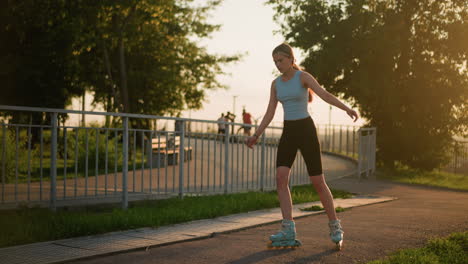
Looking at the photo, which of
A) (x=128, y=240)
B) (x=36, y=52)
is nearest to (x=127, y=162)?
(x=128, y=240)

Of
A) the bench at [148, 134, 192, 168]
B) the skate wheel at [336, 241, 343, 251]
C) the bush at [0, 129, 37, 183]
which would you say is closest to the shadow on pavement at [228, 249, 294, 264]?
the skate wheel at [336, 241, 343, 251]

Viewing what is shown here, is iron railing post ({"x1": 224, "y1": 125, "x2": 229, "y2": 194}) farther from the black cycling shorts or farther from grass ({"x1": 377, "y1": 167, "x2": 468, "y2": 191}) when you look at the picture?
grass ({"x1": 377, "y1": 167, "x2": 468, "y2": 191})

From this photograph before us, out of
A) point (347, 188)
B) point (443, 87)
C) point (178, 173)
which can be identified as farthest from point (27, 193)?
point (443, 87)

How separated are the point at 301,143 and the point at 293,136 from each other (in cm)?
10

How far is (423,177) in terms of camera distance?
2053 centimetres

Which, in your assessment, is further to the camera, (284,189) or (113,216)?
(113,216)

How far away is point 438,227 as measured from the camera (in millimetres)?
7555

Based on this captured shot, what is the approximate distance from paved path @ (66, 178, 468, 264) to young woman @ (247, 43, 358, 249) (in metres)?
0.23

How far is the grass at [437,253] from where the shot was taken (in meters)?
5.14

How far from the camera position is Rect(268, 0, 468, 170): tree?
2019 cm

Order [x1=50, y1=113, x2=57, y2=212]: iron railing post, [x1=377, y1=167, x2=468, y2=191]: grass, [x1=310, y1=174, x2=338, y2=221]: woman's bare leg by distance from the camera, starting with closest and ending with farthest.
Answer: [x1=310, y1=174, x2=338, y2=221]: woman's bare leg < [x1=50, y1=113, x2=57, y2=212]: iron railing post < [x1=377, y1=167, x2=468, y2=191]: grass

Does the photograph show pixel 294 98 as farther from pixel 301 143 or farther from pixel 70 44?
pixel 70 44

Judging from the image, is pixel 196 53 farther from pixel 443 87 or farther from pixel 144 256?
pixel 144 256

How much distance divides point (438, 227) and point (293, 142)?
289cm
